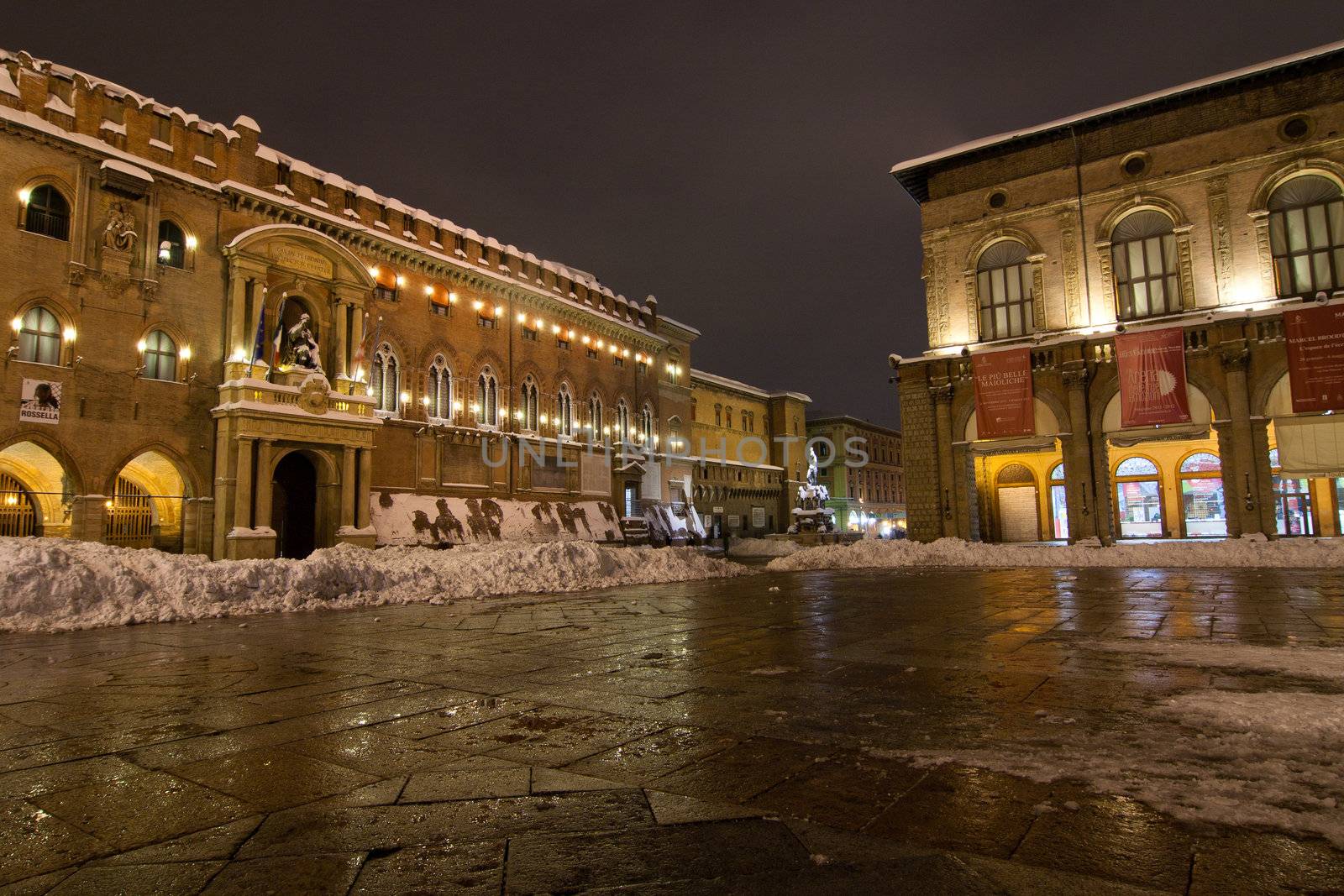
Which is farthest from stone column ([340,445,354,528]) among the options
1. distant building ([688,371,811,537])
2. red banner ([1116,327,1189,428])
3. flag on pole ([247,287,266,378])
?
red banner ([1116,327,1189,428])

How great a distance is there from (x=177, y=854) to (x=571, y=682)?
3415 mm

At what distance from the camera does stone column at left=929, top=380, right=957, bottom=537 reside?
29.3m

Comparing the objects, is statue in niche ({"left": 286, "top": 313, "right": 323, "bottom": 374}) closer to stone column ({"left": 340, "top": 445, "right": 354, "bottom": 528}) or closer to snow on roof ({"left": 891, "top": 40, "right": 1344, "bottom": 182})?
stone column ({"left": 340, "top": 445, "right": 354, "bottom": 528})

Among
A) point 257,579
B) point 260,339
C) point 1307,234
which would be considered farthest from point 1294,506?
point 260,339

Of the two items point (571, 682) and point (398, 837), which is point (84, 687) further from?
point (398, 837)

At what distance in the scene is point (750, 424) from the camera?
58969 mm

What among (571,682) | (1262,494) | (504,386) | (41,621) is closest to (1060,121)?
(1262,494)

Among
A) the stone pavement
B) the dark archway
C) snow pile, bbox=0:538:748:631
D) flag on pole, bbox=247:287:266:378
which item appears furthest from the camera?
the dark archway

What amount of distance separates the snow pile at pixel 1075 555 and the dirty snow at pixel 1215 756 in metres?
18.0

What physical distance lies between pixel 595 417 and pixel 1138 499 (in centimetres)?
2409

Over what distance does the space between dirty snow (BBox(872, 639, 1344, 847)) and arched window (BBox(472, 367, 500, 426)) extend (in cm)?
3012

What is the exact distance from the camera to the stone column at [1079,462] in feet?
86.8

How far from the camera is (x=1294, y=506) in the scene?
27.6m

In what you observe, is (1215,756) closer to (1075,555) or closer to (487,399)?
(1075,555)
